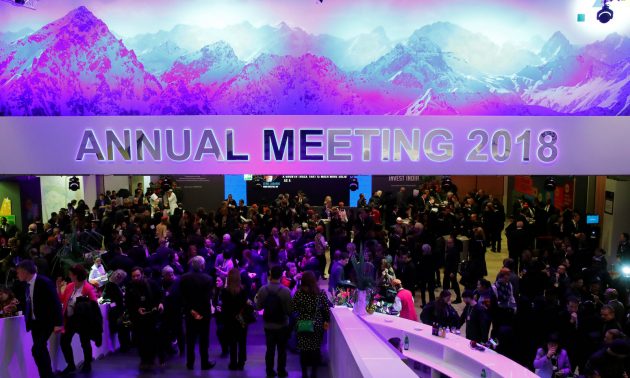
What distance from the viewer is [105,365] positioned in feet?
19.9

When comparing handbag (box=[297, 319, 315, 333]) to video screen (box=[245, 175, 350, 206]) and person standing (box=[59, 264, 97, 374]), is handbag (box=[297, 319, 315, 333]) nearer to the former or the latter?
person standing (box=[59, 264, 97, 374])

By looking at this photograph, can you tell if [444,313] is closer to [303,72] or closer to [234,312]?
[234,312]

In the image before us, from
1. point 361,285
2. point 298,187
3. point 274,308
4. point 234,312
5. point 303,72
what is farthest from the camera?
point 298,187

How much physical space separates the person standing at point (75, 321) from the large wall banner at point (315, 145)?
10.9 feet

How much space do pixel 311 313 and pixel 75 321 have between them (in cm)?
225

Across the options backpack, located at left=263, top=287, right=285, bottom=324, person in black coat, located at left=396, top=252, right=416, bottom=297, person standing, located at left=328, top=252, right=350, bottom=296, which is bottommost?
person in black coat, located at left=396, top=252, right=416, bottom=297

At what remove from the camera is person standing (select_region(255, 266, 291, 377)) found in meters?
5.62

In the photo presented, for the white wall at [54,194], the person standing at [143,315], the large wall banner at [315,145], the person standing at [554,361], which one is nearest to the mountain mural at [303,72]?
the large wall banner at [315,145]

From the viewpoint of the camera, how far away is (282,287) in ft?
18.6

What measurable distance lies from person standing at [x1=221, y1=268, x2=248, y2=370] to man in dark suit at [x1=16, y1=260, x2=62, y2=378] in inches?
60.1

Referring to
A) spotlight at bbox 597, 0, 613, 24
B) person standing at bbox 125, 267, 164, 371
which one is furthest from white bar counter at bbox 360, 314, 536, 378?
spotlight at bbox 597, 0, 613, 24

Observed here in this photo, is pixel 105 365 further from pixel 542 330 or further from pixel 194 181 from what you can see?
pixel 194 181

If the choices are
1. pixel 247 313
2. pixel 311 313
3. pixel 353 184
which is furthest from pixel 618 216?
pixel 247 313

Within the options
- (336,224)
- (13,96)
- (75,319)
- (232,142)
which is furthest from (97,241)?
(75,319)
